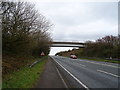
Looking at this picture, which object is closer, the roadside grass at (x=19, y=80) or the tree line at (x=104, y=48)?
the roadside grass at (x=19, y=80)

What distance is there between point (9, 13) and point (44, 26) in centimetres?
1865

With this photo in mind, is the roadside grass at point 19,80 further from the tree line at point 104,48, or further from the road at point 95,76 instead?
the tree line at point 104,48

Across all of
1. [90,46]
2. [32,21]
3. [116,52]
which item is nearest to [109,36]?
[90,46]

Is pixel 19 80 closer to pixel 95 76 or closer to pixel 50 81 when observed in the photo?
pixel 50 81

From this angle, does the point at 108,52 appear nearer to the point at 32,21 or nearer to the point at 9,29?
the point at 32,21

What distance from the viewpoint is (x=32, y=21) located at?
31.5 meters

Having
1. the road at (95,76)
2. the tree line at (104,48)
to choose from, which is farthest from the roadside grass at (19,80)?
the tree line at (104,48)

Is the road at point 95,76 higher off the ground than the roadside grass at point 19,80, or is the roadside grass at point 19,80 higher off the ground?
the roadside grass at point 19,80

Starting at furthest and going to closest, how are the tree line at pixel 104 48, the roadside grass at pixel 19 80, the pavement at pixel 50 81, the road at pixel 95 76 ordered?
the tree line at pixel 104 48
the road at pixel 95 76
the pavement at pixel 50 81
the roadside grass at pixel 19 80

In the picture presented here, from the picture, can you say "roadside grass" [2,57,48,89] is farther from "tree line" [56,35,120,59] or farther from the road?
"tree line" [56,35,120,59]

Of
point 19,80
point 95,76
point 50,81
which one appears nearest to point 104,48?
point 95,76

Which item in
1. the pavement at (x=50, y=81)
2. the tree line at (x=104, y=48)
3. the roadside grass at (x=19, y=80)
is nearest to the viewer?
the roadside grass at (x=19, y=80)

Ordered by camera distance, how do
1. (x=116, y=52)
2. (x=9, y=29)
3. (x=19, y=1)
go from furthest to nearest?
(x=116, y=52) < (x=19, y=1) < (x=9, y=29)

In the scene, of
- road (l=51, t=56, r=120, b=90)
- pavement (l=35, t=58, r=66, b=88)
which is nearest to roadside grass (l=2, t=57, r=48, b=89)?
pavement (l=35, t=58, r=66, b=88)
